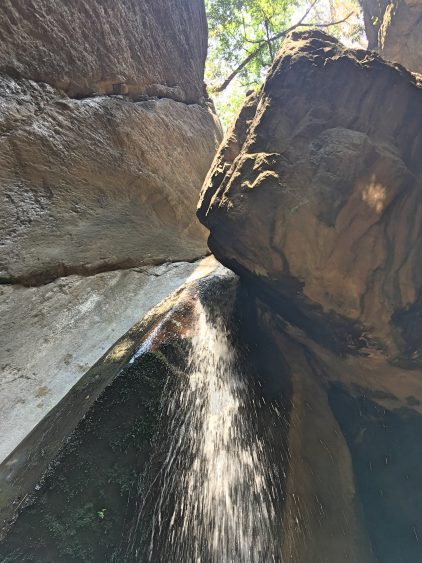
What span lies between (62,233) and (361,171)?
287cm

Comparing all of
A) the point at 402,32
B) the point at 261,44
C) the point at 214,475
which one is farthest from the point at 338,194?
the point at 261,44

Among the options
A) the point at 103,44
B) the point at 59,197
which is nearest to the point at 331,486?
the point at 59,197

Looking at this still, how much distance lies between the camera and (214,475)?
3023 millimetres

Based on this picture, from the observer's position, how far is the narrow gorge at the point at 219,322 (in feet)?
8.95

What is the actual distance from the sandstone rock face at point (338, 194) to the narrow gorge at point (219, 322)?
2 cm

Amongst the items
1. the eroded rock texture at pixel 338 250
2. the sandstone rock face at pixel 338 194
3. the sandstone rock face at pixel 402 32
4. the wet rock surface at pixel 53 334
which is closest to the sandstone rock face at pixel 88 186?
the wet rock surface at pixel 53 334

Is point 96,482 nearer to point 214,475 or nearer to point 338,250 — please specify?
point 214,475

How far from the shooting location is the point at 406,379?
4273 mm

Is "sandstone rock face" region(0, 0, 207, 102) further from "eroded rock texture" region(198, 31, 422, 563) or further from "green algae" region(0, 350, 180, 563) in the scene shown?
"green algae" region(0, 350, 180, 563)

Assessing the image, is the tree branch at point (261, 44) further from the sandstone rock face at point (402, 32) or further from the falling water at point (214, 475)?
the falling water at point (214, 475)

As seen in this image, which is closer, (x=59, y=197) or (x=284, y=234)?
(x=284, y=234)

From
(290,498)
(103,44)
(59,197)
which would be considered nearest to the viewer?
(290,498)

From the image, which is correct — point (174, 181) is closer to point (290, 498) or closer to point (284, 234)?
point (284, 234)

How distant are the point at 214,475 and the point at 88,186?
329 centimetres
